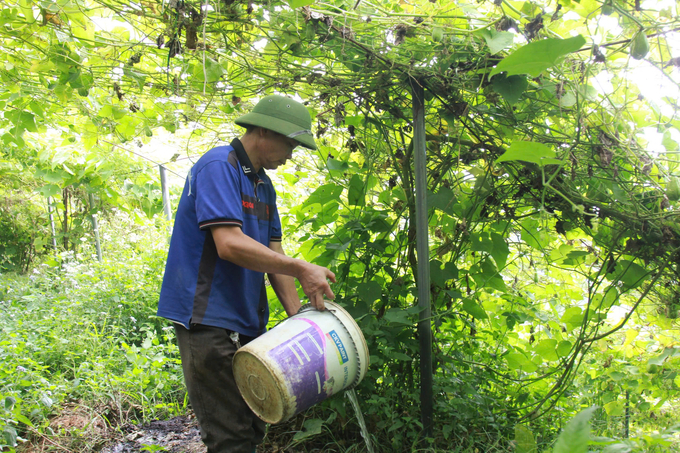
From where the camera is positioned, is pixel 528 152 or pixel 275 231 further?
pixel 275 231

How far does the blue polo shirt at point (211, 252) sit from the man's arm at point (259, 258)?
0.04 meters

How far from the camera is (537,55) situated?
106 centimetres

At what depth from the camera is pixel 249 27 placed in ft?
5.72

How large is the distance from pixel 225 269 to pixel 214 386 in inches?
14.4

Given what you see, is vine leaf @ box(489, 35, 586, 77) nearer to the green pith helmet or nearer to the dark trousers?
the green pith helmet

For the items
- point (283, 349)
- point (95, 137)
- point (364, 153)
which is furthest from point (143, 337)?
point (283, 349)

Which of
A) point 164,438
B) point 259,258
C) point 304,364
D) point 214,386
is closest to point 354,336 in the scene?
point 304,364

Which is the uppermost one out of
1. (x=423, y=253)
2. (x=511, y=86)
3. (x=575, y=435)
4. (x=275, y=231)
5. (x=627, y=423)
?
(x=511, y=86)

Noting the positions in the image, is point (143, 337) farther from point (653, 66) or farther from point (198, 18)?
point (653, 66)

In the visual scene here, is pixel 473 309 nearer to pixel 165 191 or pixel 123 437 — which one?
pixel 123 437

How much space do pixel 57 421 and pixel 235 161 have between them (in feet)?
5.41

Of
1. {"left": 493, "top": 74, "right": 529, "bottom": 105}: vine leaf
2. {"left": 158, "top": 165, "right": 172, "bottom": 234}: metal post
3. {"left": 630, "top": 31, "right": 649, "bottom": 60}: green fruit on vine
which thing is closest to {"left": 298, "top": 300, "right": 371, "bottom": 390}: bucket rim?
{"left": 493, "top": 74, "right": 529, "bottom": 105}: vine leaf

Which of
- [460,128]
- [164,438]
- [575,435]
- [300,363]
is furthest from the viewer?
[164,438]

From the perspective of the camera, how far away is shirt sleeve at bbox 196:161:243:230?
142cm
